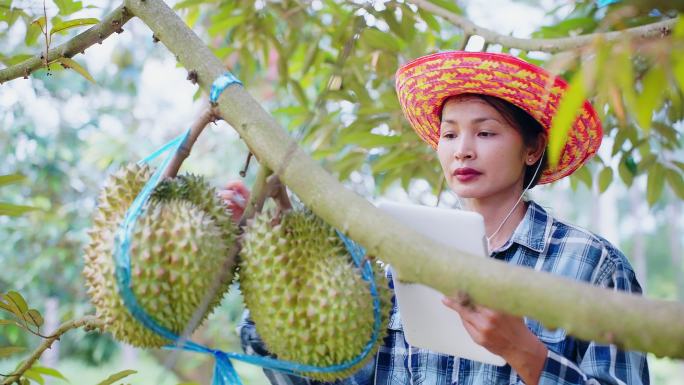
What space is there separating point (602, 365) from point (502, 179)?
1.77 feet

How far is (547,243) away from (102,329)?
3.63 ft

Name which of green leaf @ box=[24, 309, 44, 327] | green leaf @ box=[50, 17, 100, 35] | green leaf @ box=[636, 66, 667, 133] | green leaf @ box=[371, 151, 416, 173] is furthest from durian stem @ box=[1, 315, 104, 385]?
green leaf @ box=[371, 151, 416, 173]

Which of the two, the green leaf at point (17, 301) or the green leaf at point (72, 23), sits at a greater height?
the green leaf at point (72, 23)

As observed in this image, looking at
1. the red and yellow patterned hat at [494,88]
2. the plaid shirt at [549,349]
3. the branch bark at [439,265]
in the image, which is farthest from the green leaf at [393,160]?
the branch bark at [439,265]

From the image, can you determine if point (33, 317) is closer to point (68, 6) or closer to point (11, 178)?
point (11, 178)

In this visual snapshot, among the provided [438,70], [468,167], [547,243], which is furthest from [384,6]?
[547,243]

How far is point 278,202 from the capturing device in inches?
45.6

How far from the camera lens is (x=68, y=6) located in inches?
67.6

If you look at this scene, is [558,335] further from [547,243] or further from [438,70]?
[438,70]

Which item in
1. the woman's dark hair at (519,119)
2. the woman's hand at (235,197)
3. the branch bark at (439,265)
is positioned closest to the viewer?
the branch bark at (439,265)

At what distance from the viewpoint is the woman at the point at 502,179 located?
165cm

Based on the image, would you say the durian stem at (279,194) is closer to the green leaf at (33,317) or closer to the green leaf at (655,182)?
the green leaf at (33,317)

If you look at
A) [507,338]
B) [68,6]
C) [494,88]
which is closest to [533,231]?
[494,88]

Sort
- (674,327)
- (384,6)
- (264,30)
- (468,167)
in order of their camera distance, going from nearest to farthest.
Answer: (674,327) < (468,167) < (384,6) < (264,30)
